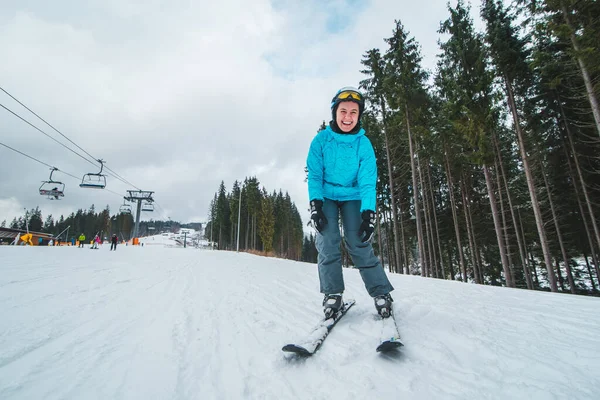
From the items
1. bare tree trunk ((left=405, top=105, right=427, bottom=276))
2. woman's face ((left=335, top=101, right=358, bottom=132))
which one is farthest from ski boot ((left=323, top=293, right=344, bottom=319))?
bare tree trunk ((left=405, top=105, right=427, bottom=276))

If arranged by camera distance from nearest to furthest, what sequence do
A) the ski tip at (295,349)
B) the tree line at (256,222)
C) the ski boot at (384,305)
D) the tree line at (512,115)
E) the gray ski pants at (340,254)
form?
the ski tip at (295,349)
the ski boot at (384,305)
the gray ski pants at (340,254)
the tree line at (512,115)
the tree line at (256,222)

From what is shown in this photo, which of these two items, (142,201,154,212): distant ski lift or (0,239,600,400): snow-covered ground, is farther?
(142,201,154,212): distant ski lift

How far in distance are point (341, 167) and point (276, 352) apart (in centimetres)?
168

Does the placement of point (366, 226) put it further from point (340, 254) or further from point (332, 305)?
point (332, 305)

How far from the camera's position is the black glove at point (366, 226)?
220 cm

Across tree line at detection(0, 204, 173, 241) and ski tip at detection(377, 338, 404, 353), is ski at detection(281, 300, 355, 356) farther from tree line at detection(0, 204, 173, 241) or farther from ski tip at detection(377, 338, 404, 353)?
tree line at detection(0, 204, 173, 241)

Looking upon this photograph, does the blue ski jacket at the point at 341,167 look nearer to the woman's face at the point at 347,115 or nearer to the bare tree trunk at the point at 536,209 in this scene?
the woman's face at the point at 347,115

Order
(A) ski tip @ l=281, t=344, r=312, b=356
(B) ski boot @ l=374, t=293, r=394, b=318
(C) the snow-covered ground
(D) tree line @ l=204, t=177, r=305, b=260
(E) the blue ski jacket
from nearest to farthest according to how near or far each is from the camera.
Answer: (C) the snow-covered ground
(A) ski tip @ l=281, t=344, r=312, b=356
(B) ski boot @ l=374, t=293, r=394, b=318
(E) the blue ski jacket
(D) tree line @ l=204, t=177, r=305, b=260

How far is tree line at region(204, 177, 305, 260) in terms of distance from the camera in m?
42.7

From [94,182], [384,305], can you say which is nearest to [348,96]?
[384,305]

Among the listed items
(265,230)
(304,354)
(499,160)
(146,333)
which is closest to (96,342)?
(146,333)

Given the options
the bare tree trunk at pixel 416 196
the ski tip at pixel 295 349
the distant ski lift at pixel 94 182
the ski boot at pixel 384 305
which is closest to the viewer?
the ski tip at pixel 295 349

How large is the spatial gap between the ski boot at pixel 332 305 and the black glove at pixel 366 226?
1.85 feet

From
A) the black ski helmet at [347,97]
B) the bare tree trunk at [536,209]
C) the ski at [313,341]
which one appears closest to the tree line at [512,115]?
the bare tree trunk at [536,209]
